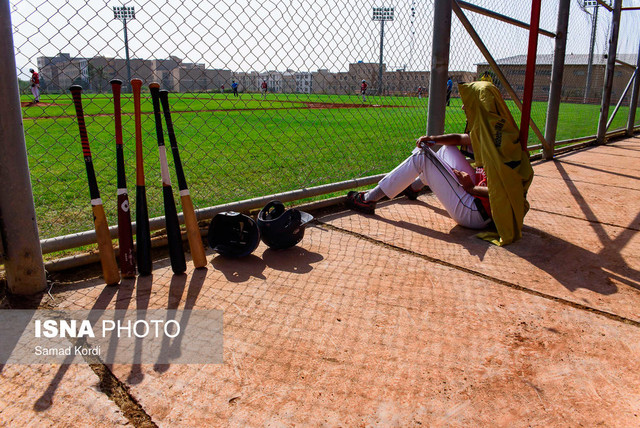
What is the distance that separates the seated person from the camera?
3.61 m

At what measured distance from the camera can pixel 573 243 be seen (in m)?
3.74

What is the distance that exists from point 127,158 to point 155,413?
6.53 metres

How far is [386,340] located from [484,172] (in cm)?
219

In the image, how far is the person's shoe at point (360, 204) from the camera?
175 inches

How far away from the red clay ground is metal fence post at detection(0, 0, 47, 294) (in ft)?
0.70

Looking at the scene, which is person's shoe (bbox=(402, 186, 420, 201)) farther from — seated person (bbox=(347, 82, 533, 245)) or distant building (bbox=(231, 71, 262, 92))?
distant building (bbox=(231, 71, 262, 92))

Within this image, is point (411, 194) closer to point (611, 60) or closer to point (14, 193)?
point (14, 193)

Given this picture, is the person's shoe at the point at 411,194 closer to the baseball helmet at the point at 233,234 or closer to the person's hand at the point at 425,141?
the person's hand at the point at 425,141

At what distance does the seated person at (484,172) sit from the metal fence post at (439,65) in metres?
0.80

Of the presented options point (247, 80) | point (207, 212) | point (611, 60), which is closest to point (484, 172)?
point (207, 212)

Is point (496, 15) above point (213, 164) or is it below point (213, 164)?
above

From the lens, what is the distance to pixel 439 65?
4.85m

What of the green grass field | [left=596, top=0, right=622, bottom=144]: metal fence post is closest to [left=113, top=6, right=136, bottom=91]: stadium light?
the green grass field

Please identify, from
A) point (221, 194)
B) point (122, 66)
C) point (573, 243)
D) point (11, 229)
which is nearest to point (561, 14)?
point (573, 243)
